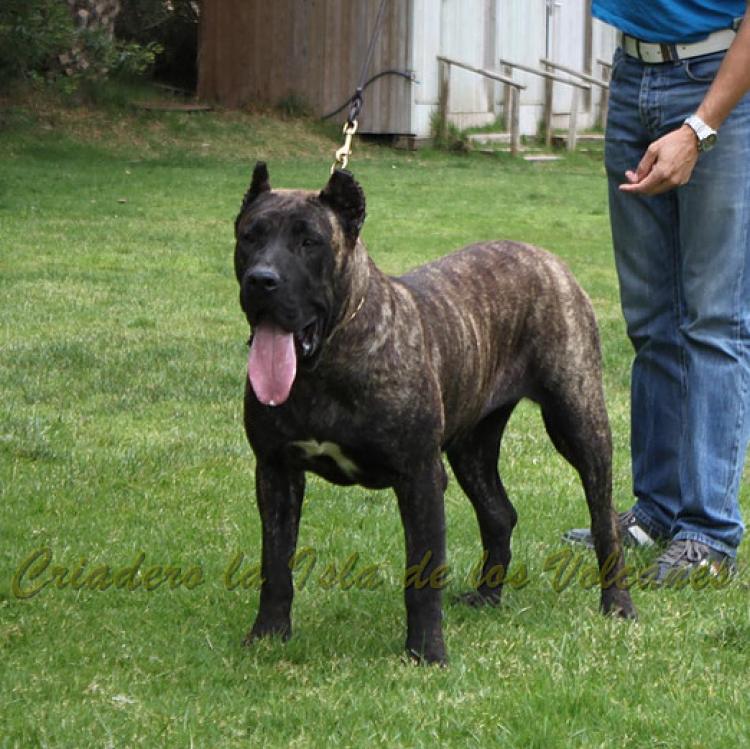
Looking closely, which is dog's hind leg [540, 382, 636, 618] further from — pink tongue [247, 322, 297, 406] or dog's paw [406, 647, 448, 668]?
pink tongue [247, 322, 297, 406]

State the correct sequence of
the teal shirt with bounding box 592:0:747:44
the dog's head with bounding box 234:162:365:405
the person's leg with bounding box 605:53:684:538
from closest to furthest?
the dog's head with bounding box 234:162:365:405
the teal shirt with bounding box 592:0:747:44
the person's leg with bounding box 605:53:684:538

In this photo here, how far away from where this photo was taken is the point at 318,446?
4.49 metres

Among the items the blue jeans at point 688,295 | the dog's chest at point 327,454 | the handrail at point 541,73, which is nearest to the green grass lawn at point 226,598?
the blue jeans at point 688,295

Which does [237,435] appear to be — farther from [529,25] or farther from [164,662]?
[529,25]

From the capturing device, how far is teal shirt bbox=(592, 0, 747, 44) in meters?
5.45

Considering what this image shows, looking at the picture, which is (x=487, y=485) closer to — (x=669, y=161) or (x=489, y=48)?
(x=669, y=161)

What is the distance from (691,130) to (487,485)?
1.41 m

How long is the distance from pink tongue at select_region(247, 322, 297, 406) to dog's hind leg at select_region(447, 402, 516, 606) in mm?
1331

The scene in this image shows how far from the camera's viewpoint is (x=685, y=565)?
5664 mm

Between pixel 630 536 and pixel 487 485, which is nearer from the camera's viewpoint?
pixel 487 485

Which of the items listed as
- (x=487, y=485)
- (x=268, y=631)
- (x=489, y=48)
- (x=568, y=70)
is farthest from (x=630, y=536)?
(x=568, y=70)

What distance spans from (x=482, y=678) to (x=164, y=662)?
3.10 feet

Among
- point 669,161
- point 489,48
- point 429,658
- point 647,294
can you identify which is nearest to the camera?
point 429,658

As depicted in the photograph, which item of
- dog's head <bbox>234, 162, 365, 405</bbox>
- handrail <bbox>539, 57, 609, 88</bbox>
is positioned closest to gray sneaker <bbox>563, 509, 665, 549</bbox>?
dog's head <bbox>234, 162, 365, 405</bbox>
